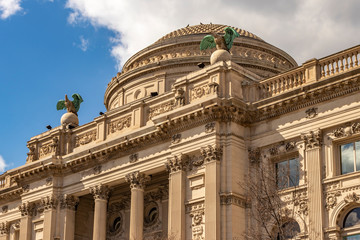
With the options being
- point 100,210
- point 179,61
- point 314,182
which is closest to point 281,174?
point 314,182

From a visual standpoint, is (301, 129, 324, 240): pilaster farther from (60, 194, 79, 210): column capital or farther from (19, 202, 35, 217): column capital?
(19, 202, 35, 217): column capital

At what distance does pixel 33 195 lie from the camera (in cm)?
5069

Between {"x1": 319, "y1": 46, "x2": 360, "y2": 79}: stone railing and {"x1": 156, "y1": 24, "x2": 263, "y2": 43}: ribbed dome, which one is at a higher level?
{"x1": 156, "y1": 24, "x2": 263, "y2": 43}: ribbed dome

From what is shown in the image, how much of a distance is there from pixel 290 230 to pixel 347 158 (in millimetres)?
4595

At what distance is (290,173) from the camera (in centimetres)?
3962

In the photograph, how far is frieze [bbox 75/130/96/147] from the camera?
49062 millimetres

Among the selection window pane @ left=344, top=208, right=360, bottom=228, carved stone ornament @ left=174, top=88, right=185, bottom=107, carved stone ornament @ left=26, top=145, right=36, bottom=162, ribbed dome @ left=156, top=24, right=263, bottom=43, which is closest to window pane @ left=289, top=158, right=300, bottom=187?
window pane @ left=344, top=208, right=360, bottom=228

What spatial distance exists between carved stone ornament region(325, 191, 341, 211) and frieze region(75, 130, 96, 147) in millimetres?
16700

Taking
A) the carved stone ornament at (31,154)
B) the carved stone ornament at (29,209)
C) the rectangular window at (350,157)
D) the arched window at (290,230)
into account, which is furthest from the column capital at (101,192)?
the rectangular window at (350,157)

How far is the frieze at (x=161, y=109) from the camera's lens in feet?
146

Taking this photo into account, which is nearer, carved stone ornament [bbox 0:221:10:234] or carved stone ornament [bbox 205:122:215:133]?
carved stone ornament [bbox 205:122:215:133]

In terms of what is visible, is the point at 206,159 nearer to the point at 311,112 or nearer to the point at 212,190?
the point at 212,190

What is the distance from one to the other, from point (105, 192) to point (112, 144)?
288 cm

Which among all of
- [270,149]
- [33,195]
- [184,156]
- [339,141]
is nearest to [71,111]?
[33,195]
